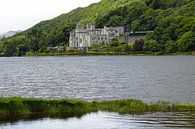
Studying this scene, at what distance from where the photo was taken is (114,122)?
30797 millimetres

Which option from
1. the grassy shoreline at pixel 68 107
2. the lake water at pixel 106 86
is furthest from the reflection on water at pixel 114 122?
the lake water at pixel 106 86

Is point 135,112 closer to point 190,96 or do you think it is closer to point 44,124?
point 44,124

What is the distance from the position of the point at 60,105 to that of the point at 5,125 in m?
6.59

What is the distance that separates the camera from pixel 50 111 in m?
34.3

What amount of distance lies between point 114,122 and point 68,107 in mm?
5493

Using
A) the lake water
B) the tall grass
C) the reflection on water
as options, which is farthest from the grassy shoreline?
the lake water

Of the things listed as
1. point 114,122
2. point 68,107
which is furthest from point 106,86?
point 114,122

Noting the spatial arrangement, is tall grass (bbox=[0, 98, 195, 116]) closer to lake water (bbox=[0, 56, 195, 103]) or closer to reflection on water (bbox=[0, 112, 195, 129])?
reflection on water (bbox=[0, 112, 195, 129])

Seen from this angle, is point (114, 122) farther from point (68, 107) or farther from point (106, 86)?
point (106, 86)

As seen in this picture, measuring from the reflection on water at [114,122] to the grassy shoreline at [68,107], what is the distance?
76.6 inches

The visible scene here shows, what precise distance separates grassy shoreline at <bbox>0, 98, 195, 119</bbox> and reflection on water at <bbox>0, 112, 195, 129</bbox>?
1945 mm

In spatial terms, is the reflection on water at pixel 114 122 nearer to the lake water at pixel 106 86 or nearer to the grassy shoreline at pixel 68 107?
the grassy shoreline at pixel 68 107

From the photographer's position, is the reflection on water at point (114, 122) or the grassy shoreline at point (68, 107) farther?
the grassy shoreline at point (68, 107)

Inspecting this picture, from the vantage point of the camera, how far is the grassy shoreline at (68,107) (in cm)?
3284
